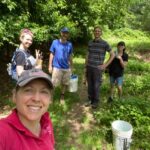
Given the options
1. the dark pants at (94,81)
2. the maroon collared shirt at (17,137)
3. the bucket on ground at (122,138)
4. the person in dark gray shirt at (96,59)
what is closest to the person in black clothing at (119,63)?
the person in dark gray shirt at (96,59)

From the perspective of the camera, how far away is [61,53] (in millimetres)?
7086

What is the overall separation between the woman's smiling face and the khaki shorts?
202 inches

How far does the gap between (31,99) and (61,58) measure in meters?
5.11

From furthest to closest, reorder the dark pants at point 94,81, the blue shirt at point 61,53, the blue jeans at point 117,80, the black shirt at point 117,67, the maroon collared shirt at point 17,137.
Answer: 1. the blue jeans at point 117,80
2. the black shirt at point 117,67
3. the blue shirt at point 61,53
4. the dark pants at point 94,81
5. the maroon collared shirt at point 17,137

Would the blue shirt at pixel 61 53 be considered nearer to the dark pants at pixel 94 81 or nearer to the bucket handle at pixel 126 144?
the dark pants at pixel 94 81

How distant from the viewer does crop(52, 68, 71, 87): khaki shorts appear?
23.9 feet

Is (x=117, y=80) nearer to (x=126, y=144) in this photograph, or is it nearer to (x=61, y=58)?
(x=61, y=58)

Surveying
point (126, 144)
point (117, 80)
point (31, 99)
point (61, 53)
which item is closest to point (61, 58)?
point (61, 53)

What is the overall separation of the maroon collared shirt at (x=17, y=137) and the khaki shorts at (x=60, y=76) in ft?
16.6

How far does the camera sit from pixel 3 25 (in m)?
7.12

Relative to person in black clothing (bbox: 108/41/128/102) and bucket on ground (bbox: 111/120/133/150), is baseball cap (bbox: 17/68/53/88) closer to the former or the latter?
bucket on ground (bbox: 111/120/133/150)

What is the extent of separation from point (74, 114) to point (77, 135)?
105cm

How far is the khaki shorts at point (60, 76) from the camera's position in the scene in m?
7.27

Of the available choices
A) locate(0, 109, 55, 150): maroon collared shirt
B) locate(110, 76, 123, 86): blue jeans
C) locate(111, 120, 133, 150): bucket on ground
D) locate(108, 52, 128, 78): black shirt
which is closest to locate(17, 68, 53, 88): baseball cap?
locate(0, 109, 55, 150): maroon collared shirt
